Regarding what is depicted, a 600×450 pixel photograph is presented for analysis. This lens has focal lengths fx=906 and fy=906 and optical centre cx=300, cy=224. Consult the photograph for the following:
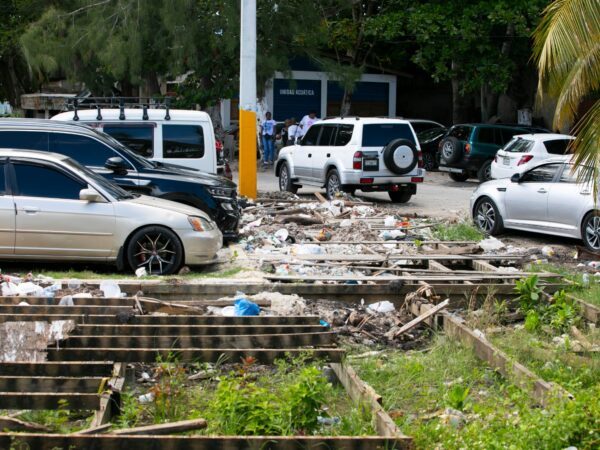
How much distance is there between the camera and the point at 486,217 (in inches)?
683

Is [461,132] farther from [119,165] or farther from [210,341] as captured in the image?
[210,341]

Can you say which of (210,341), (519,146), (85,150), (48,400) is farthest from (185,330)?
(519,146)

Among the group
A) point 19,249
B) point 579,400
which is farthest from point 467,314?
point 19,249

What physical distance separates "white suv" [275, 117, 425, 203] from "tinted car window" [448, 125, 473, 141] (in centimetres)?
705

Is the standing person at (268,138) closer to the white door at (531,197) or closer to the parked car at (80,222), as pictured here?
the white door at (531,197)

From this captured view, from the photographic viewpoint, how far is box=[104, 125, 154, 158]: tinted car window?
51.6 ft

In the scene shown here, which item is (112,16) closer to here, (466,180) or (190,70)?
(190,70)

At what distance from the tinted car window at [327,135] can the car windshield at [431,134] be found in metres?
11.4

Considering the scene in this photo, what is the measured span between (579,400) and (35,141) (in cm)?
936

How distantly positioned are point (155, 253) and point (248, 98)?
31.1 feet

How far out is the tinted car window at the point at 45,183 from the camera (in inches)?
454

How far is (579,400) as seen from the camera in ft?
20.6

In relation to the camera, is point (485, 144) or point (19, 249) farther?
point (485, 144)

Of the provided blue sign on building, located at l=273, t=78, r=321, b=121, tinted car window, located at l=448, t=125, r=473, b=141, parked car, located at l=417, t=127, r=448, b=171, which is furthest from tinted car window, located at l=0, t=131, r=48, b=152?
blue sign on building, located at l=273, t=78, r=321, b=121
